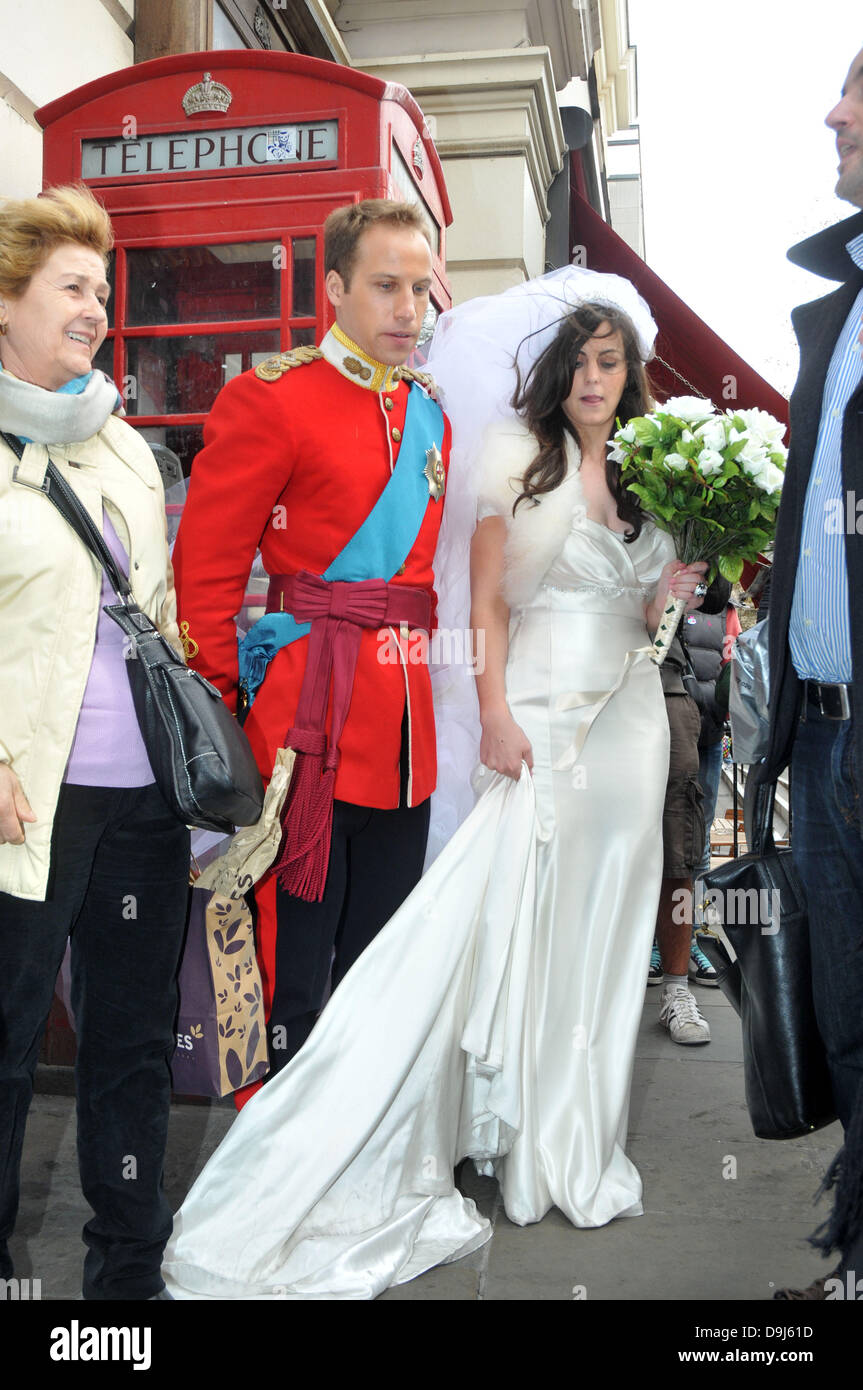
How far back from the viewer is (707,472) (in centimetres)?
255

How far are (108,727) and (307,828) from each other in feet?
1.89

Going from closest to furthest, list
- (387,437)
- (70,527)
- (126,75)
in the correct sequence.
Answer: (70,527) < (387,437) < (126,75)

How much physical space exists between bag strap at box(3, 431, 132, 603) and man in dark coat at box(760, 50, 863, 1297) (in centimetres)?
122

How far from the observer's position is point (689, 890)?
437cm

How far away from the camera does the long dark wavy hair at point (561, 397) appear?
2848mm

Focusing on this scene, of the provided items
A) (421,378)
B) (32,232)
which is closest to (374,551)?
(421,378)

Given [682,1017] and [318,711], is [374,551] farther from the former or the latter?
[682,1017]

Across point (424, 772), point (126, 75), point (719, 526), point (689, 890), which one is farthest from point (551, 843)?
point (126, 75)

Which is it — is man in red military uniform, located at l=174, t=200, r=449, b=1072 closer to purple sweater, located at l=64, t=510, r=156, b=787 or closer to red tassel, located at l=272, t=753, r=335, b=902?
red tassel, located at l=272, t=753, r=335, b=902

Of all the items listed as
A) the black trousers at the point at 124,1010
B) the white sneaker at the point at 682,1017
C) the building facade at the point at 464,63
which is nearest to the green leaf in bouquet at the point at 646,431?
the black trousers at the point at 124,1010

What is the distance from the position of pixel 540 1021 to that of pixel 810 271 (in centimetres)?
171

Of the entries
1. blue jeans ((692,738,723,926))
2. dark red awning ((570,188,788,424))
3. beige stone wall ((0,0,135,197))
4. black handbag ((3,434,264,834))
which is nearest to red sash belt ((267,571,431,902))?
black handbag ((3,434,264,834))

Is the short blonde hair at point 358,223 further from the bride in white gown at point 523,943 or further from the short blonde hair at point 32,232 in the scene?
the short blonde hair at point 32,232
